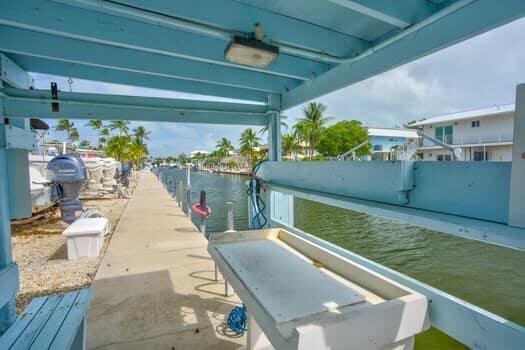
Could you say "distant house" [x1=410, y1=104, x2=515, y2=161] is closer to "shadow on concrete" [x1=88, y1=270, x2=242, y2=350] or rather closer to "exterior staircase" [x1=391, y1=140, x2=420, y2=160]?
"exterior staircase" [x1=391, y1=140, x2=420, y2=160]

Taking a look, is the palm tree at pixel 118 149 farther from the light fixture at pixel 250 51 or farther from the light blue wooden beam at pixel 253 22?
the light fixture at pixel 250 51

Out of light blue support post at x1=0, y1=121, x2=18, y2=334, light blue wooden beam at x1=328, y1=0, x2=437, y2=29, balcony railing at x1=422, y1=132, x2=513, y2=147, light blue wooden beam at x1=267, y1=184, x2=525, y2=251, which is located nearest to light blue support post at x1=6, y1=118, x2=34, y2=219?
light blue support post at x1=0, y1=121, x2=18, y2=334

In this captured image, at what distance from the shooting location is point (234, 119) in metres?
3.56

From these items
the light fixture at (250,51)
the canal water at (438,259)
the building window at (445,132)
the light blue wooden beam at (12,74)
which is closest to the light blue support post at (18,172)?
the light blue wooden beam at (12,74)

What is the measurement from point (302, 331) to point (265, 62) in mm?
1797

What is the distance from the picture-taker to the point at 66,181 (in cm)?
648

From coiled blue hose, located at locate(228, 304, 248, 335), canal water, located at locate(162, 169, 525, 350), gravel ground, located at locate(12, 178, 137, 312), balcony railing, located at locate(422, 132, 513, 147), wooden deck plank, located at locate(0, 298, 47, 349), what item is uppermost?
balcony railing, located at locate(422, 132, 513, 147)

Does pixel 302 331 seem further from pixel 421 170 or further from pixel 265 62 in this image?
pixel 265 62

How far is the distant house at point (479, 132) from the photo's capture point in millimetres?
15570

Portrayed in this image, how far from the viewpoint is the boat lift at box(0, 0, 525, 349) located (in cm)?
132

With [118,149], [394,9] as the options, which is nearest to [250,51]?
[394,9]

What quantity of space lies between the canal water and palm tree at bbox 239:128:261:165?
37.8 meters

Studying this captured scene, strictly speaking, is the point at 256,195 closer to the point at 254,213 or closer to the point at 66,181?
the point at 254,213

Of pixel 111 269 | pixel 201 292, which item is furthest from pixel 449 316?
pixel 111 269
